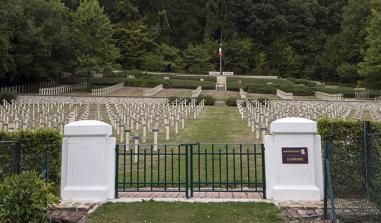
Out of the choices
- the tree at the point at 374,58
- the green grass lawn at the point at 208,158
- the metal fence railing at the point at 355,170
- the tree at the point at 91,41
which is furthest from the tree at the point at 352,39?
the metal fence railing at the point at 355,170

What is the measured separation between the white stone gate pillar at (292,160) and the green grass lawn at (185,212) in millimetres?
632

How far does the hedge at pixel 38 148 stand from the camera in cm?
834

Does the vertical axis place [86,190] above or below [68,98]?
below

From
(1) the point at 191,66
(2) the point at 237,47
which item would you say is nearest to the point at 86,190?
(1) the point at 191,66

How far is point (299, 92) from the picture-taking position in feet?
164

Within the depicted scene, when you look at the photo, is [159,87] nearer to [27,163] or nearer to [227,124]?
[227,124]

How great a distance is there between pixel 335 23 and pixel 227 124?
7367 cm

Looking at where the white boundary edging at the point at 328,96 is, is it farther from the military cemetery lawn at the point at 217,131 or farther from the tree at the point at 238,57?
the tree at the point at 238,57

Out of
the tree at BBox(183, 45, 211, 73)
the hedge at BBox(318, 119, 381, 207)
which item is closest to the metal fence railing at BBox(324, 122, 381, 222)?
the hedge at BBox(318, 119, 381, 207)

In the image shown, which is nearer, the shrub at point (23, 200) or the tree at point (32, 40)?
the shrub at point (23, 200)

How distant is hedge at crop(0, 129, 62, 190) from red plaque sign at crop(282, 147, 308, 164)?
491 centimetres

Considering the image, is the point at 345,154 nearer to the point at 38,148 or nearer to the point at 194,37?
the point at 38,148

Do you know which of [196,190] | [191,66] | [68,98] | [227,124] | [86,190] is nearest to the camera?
[86,190]

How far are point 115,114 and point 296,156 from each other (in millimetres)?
17846
